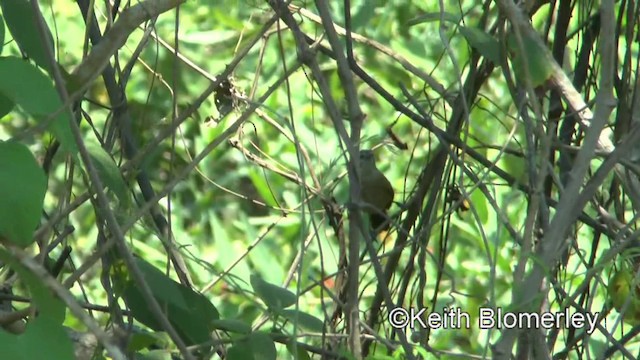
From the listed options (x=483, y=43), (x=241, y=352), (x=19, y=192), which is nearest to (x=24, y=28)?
(x=19, y=192)

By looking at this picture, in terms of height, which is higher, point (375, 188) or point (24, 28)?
point (375, 188)

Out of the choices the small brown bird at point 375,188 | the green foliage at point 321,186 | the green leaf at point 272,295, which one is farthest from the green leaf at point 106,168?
the small brown bird at point 375,188

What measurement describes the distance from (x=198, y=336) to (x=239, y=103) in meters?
0.49

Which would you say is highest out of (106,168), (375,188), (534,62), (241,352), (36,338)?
(375,188)

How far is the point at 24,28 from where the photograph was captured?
0.96 meters

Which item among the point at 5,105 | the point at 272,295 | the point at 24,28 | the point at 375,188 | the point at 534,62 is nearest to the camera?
the point at 5,105

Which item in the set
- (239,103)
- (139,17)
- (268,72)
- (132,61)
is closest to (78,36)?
(268,72)

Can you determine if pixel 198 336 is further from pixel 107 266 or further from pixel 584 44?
pixel 584 44

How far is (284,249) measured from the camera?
3354 mm

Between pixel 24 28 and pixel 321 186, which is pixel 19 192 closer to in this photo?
pixel 24 28

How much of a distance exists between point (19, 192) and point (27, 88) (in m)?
0.09

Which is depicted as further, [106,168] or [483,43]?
[483,43]

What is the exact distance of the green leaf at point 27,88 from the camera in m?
0.78

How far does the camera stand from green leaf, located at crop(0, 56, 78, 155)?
778mm
